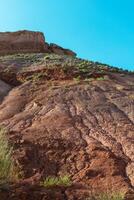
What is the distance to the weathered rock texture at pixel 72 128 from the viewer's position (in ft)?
44.7

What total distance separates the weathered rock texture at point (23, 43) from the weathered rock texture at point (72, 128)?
10815 millimetres

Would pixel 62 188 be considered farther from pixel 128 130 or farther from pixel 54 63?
pixel 54 63

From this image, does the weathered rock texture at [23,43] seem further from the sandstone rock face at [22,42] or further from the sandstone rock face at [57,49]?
the sandstone rock face at [57,49]

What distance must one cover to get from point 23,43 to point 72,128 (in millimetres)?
24647

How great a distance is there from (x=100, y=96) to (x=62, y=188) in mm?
12219

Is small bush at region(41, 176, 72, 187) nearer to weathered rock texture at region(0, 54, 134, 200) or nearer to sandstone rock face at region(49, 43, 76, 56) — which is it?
weathered rock texture at region(0, 54, 134, 200)

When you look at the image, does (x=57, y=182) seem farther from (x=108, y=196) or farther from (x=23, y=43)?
(x=23, y=43)

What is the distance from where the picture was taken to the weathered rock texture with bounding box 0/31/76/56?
137 ft

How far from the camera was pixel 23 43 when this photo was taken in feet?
140

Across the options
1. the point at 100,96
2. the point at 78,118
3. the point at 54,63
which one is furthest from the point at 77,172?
the point at 54,63

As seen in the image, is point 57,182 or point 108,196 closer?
point 108,196

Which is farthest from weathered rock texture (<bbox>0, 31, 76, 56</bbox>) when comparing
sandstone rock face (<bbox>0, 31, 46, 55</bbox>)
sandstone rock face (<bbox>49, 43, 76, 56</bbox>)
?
sandstone rock face (<bbox>49, 43, 76, 56</bbox>)

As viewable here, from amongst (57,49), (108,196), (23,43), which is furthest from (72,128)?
(57,49)

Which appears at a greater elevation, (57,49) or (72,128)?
(57,49)
